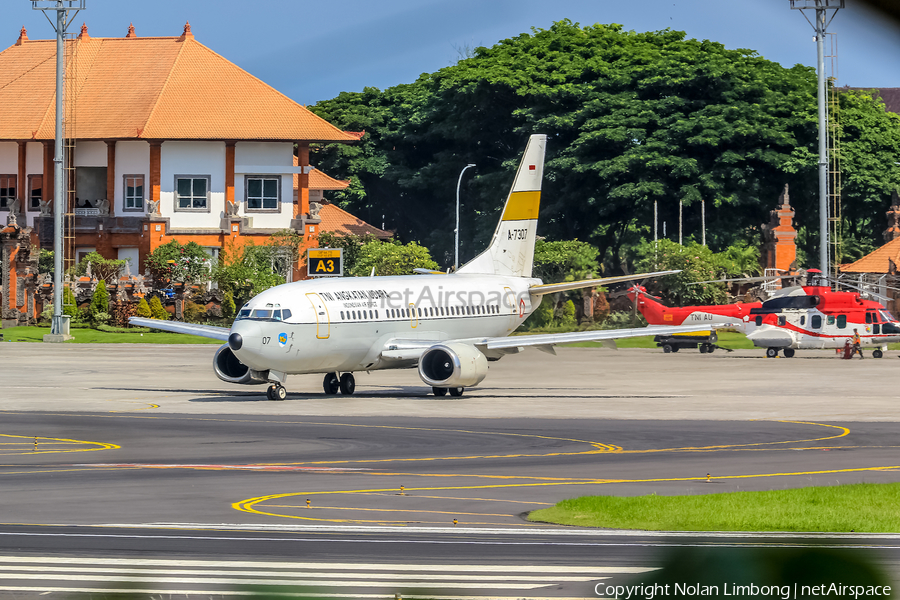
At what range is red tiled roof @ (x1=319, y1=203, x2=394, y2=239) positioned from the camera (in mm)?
94250

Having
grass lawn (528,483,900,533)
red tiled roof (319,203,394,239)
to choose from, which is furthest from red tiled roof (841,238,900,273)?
grass lawn (528,483,900,533)

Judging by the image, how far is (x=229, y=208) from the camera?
82375 millimetres

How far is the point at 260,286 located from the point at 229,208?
35.9 ft

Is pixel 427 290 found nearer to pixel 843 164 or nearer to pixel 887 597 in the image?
pixel 887 597

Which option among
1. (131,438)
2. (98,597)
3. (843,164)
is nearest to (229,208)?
(843,164)

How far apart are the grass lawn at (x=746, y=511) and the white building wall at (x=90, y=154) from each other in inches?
2821

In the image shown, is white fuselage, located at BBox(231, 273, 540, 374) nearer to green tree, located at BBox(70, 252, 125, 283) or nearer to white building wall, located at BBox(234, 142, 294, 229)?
green tree, located at BBox(70, 252, 125, 283)

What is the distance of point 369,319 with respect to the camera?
1508 inches

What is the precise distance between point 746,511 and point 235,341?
2100cm

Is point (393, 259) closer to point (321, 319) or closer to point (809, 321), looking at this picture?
point (809, 321)

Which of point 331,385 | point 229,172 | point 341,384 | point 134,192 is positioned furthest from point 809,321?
point 134,192

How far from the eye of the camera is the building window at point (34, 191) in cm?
8656

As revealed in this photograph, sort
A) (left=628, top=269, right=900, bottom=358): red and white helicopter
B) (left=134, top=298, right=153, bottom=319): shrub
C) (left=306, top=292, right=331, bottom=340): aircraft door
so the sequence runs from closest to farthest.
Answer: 1. (left=306, top=292, right=331, bottom=340): aircraft door
2. (left=628, top=269, right=900, bottom=358): red and white helicopter
3. (left=134, top=298, right=153, bottom=319): shrub

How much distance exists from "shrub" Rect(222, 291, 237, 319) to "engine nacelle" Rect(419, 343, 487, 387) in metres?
34.8
